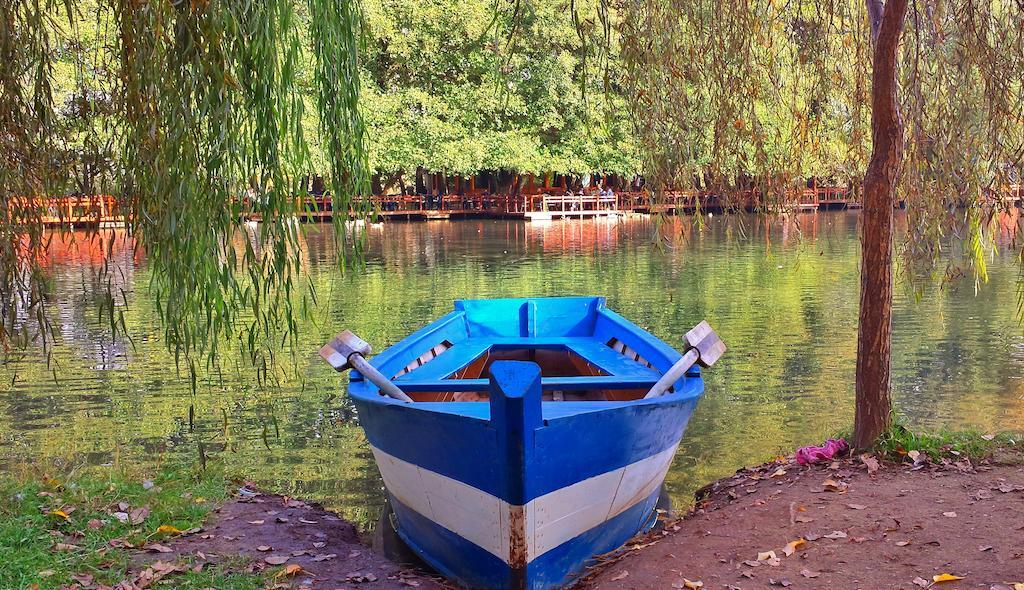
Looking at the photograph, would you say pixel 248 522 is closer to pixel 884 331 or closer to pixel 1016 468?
pixel 884 331

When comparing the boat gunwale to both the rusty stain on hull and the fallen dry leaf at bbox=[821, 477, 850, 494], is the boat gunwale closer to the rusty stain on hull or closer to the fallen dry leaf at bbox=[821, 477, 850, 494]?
the rusty stain on hull

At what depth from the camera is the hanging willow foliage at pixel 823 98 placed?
4938 millimetres

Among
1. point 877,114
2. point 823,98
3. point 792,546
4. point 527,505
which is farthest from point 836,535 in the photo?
point 823,98

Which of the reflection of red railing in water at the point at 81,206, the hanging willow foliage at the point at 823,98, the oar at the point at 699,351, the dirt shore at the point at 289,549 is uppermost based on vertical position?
the hanging willow foliage at the point at 823,98

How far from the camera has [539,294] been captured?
1659cm

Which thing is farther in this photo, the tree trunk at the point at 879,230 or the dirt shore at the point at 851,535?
the tree trunk at the point at 879,230

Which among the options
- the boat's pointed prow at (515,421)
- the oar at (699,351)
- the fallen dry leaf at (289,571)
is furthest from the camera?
the oar at (699,351)

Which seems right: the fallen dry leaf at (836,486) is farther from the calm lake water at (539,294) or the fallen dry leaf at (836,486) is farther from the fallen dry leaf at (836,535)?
the calm lake water at (539,294)

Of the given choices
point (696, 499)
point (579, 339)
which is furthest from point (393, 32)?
point (696, 499)

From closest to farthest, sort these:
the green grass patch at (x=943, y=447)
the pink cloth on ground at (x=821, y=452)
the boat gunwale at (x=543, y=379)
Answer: the boat gunwale at (x=543, y=379), the green grass patch at (x=943, y=447), the pink cloth on ground at (x=821, y=452)

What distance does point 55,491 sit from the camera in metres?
5.41

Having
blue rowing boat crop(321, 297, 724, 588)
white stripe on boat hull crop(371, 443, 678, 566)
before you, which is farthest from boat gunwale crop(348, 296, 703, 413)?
white stripe on boat hull crop(371, 443, 678, 566)

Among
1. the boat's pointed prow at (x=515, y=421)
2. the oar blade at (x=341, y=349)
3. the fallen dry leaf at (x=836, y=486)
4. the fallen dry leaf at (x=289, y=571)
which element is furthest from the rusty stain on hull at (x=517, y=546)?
the fallen dry leaf at (x=836, y=486)

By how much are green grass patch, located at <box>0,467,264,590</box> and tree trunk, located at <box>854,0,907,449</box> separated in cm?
363
